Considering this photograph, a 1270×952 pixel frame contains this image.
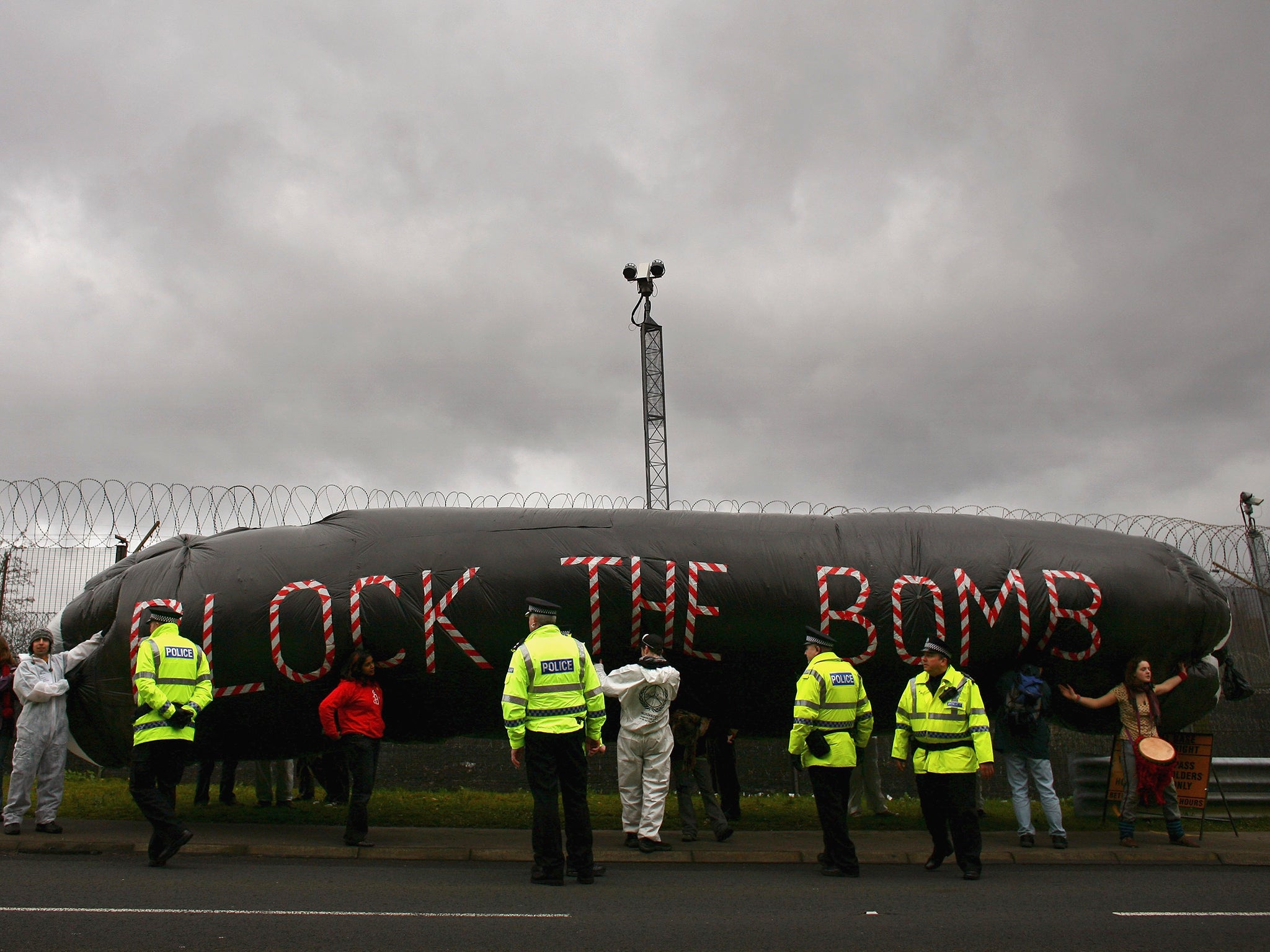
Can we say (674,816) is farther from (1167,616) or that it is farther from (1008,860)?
(1167,616)

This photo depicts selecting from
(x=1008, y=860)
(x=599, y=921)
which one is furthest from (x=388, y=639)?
(x=1008, y=860)

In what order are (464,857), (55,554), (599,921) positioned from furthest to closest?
(55,554) → (464,857) → (599,921)

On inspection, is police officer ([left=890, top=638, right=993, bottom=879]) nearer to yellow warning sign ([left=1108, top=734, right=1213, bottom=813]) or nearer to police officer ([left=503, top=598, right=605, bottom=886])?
police officer ([left=503, top=598, right=605, bottom=886])

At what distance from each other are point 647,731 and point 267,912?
3495 mm

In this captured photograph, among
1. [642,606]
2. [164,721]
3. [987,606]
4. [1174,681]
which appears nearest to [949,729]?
[987,606]

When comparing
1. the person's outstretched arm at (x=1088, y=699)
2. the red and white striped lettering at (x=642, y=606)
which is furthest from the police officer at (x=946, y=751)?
the red and white striped lettering at (x=642, y=606)

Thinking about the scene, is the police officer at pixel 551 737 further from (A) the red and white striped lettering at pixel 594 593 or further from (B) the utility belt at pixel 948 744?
(B) the utility belt at pixel 948 744

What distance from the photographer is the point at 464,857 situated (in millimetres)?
8055

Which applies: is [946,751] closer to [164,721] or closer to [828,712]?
[828,712]

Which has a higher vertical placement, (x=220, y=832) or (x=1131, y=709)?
(x=1131, y=709)

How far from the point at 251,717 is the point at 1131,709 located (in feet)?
25.5

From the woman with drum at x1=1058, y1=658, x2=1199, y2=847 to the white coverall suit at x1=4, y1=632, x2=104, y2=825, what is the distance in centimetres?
908

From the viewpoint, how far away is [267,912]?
562 cm

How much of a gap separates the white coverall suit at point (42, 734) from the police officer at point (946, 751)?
7.10 metres
